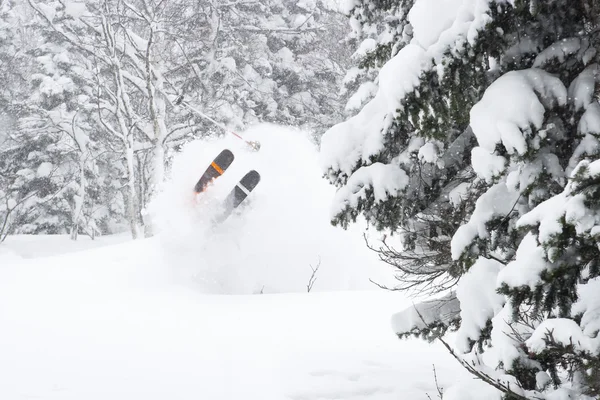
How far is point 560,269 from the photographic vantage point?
2107 mm

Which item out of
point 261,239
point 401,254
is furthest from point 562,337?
point 261,239

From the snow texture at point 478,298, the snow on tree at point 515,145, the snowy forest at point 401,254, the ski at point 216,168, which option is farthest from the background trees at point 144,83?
the snow texture at point 478,298

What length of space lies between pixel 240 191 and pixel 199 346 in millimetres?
5109

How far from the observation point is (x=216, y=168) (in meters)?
10.2

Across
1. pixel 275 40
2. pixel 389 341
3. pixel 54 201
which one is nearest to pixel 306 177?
pixel 389 341

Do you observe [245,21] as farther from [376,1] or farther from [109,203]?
[376,1]

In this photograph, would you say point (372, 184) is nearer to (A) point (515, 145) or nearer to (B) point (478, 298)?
(B) point (478, 298)

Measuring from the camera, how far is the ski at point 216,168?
1008cm

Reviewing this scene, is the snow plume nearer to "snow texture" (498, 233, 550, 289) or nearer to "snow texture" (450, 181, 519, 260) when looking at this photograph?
"snow texture" (450, 181, 519, 260)

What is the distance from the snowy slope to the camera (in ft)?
14.3

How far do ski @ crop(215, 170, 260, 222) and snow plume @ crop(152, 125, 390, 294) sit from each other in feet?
1.05

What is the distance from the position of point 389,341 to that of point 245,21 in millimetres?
18967

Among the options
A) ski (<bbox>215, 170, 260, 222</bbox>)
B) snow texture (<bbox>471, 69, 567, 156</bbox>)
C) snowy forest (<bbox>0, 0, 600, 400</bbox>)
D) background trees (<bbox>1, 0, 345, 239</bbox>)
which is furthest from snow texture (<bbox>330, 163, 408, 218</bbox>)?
background trees (<bbox>1, 0, 345, 239</bbox>)

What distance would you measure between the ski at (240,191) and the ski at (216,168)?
0.42 metres
